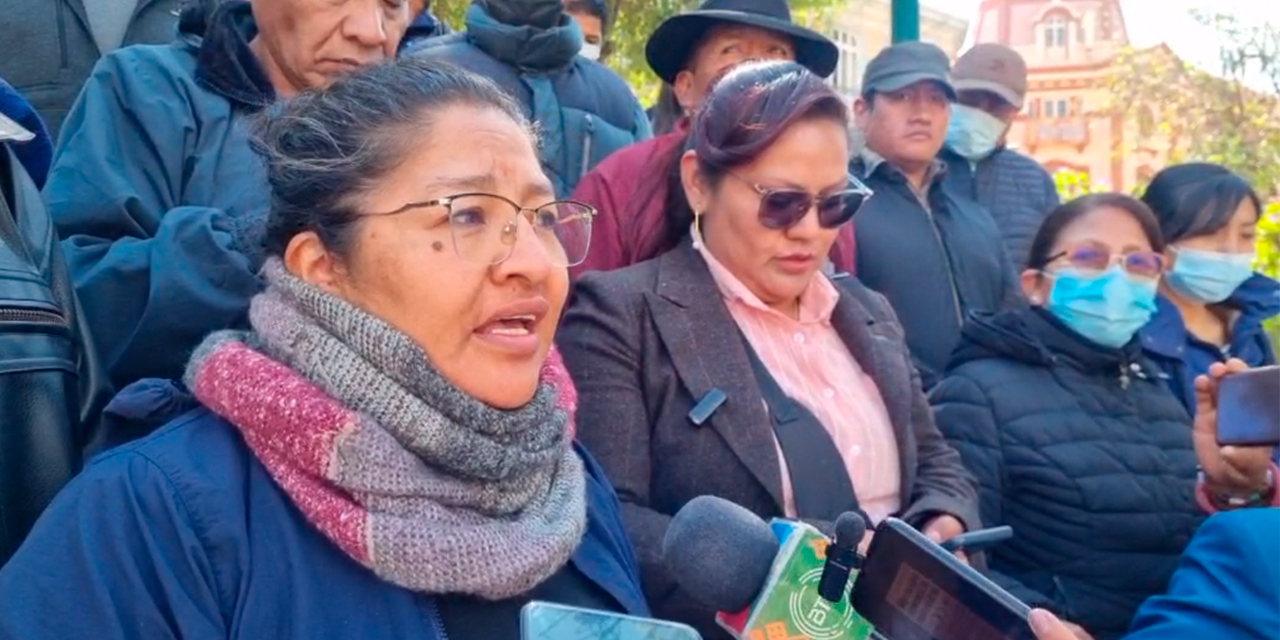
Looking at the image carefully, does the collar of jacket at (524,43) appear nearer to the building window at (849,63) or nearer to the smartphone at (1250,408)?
the smartphone at (1250,408)

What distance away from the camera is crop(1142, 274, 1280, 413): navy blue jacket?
4699 mm

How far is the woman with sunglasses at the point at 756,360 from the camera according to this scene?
3.14m

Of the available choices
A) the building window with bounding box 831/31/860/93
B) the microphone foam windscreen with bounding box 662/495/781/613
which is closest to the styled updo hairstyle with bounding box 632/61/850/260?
the microphone foam windscreen with bounding box 662/495/781/613

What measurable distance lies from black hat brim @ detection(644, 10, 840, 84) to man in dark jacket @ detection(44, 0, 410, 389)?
1204 millimetres

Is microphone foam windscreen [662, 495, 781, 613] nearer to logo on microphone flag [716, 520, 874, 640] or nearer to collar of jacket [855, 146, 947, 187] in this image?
logo on microphone flag [716, 520, 874, 640]

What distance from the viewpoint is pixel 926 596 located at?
2010 mm

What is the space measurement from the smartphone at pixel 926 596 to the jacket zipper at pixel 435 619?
0.62 m

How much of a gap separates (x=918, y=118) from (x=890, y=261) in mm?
760

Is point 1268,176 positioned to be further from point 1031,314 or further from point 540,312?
point 540,312

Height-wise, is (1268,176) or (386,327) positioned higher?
(386,327)

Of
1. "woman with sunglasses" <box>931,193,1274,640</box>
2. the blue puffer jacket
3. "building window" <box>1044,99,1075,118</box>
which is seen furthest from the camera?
"building window" <box>1044,99,1075,118</box>

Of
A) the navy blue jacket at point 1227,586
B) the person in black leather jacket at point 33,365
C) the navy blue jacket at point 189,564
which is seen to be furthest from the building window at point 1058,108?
the navy blue jacket at point 189,564

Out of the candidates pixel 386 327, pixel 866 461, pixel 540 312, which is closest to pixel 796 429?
pixel 866 461

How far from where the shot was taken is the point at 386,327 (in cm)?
221
